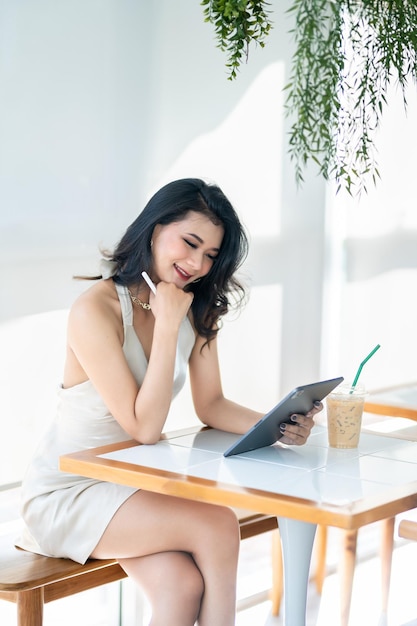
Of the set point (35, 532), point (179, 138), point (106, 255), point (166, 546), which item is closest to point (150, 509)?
point (166, 546)

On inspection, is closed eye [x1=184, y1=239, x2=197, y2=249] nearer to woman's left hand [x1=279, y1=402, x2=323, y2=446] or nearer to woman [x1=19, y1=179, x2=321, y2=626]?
woman [x1=19, y1=179, x2=321, y2=626]

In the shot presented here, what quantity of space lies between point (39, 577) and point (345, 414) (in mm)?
569

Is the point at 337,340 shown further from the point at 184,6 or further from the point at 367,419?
the point at 184,6

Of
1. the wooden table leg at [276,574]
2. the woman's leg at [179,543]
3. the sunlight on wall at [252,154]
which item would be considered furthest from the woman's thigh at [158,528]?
the sunlight on wall at [252,154]

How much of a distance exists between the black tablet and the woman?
0.03 meters

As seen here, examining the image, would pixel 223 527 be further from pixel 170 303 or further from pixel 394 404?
pixel 394 404

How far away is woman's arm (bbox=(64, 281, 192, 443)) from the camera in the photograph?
5.34ft

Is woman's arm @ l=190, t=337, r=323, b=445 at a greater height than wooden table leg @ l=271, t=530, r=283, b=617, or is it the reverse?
woman's arm @ l=190, t=337, r=323, b=445

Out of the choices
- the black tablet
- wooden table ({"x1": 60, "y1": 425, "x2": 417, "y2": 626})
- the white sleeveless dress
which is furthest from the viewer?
the white sleeveless dress

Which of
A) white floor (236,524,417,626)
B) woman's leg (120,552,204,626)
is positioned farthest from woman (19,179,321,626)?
white floor (236,524,417,626)

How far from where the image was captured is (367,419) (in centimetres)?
361

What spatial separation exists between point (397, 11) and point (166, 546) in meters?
1.06

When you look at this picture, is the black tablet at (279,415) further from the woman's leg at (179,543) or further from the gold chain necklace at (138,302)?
the gold chain necklace at (138,302)

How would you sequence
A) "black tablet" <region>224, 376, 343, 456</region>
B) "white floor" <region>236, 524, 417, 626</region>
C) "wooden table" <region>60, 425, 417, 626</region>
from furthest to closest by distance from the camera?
"white floor" <region>236, 524, 417, 626</region> < "black tablet" <region>224, 376, 343, 456</region> < "wooden table" <region>60, 425, 417, 626</region>
